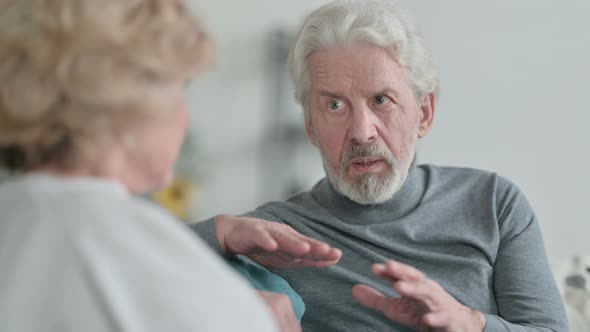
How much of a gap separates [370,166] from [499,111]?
1999mm

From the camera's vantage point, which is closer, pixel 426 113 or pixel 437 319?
pixel 437 319

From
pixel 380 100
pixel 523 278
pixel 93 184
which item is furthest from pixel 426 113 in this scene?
pixel 93 184

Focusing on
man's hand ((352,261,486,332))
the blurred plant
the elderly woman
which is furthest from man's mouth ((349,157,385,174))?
the blurred plant

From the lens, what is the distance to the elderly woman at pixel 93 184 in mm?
857


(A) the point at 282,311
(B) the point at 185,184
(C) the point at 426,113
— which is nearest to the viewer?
(A) the point at 282,311

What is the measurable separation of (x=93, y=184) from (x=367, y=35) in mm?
989

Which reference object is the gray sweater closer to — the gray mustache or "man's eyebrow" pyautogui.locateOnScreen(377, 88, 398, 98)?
the gray mustache

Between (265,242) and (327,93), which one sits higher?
(327,93)

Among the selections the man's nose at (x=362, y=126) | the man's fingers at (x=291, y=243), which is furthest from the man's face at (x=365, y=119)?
the man's fingers at (x=291, y=243)

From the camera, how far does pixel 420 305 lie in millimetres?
1398

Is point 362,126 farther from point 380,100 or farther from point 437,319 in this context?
point 437,319

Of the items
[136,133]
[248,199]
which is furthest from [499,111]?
[136,133]

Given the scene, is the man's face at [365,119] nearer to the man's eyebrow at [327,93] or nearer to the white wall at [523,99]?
the man's eyebrow at [327,93]

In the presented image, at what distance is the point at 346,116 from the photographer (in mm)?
1803
